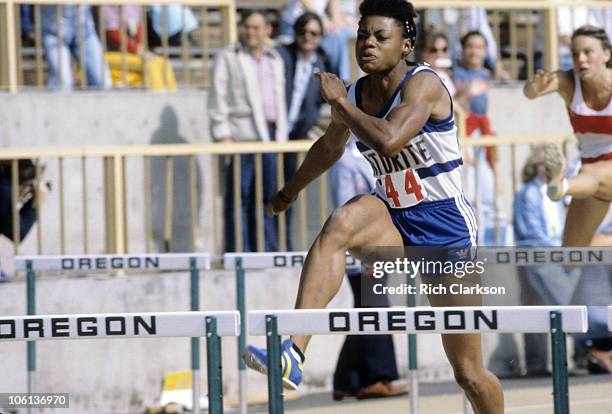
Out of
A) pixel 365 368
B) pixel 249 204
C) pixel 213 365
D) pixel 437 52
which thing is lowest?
pixel 365 368

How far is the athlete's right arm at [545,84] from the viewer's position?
9.27m

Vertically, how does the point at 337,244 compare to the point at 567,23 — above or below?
below

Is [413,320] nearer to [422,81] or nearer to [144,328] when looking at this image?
[144,328]

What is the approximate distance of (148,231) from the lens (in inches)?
447

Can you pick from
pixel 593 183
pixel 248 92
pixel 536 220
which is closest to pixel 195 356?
pixel 593 183

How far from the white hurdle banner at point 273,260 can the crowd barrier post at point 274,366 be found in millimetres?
2843

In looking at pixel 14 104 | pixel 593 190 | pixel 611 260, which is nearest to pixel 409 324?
pixel 611 260

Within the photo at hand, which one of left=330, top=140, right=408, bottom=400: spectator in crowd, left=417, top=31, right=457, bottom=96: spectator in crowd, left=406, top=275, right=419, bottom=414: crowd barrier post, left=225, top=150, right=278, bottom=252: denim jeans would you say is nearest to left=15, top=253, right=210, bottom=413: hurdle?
left=406, top=275, right=419, bottom=414: crowd barrier post

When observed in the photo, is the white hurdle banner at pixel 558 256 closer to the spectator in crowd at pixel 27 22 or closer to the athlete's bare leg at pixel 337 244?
the athlete's bare leg at pixel 337 244

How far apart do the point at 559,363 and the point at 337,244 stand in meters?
1.18

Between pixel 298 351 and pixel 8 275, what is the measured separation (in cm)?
489

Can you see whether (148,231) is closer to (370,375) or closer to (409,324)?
(370,375)

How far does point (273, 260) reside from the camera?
8.73 m

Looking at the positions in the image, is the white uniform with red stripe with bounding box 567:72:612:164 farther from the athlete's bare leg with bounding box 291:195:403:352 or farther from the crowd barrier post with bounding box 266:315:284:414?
the crowd barrier post with bounding box 266:315:284:414
